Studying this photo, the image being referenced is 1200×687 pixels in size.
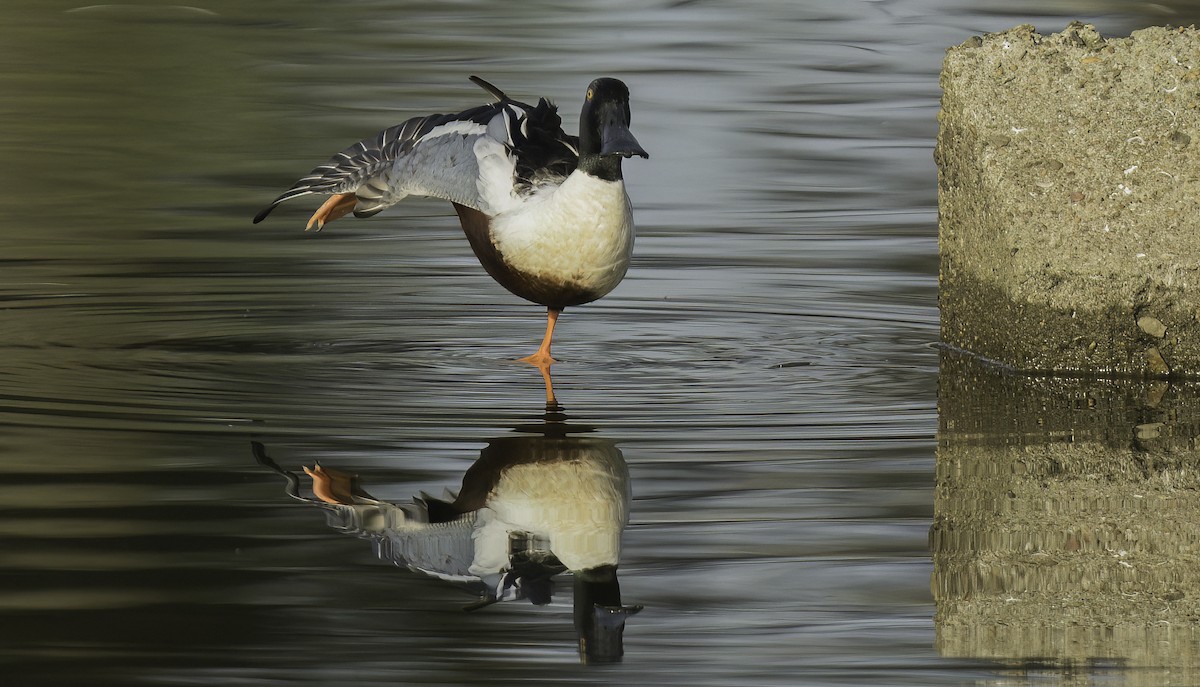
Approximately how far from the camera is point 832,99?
48.4ft

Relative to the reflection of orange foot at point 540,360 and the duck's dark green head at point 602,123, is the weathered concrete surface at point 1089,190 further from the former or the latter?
the reflection of orange foot at point 540,360

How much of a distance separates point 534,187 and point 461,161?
0.31 meters

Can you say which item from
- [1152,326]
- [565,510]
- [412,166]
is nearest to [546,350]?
[412,166]

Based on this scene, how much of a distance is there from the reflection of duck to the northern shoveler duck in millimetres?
1584

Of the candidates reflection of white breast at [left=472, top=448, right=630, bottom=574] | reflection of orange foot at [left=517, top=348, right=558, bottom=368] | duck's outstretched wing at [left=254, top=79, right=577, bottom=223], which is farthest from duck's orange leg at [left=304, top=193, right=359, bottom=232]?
reflection of white breast at [left=472, top=448, right=630, bottom=574]

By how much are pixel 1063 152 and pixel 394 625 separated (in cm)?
369

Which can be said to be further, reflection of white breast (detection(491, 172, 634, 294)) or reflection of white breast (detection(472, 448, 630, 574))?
reflection of white breast (detection(491, 172, 634, 294))

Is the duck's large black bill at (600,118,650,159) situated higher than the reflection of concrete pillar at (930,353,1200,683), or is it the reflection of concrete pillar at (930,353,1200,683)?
the duck's large black bill at (600,118,650,159)

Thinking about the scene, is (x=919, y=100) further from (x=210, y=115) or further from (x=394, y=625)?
(x=394, y=625)

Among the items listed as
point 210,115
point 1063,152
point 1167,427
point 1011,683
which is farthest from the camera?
point 210,115

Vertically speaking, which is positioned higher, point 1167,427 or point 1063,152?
point 1063,152

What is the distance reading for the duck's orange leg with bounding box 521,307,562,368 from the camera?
7500 millimetres

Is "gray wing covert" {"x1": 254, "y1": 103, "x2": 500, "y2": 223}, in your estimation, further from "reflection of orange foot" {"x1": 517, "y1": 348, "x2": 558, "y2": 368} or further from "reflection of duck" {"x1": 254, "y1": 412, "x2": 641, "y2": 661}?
"reflection of duck" {"x1": 254, "y1": 412, "x2": 641, "y2": 661}

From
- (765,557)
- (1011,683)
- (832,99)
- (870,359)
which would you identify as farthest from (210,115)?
(1011,683)
